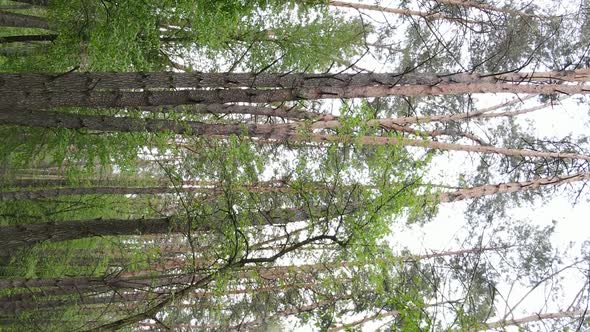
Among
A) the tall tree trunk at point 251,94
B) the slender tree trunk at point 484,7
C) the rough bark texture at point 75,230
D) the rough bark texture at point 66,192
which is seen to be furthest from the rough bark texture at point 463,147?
the rough bark texture at point 66,192

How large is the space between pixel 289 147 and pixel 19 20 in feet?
21.7

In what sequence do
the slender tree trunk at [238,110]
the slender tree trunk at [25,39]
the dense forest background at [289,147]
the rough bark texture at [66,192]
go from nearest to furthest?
the dense forest background at [289,147] < the slender tree trunk at [238,110] < the slender tree trunk at [25,39] < the rough bark texture at [66,192]

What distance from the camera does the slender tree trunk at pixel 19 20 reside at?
11523mm

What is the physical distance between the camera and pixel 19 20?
11.9 m

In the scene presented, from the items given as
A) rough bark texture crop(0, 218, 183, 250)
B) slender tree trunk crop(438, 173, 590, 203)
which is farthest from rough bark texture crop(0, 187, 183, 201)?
slender tree trunk crop(438, 173, 590, 203)

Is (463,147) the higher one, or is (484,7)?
(484,7)

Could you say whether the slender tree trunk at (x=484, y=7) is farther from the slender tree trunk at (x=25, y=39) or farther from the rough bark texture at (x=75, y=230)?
Answer: the slender tree trunk at (x=25, y=39)

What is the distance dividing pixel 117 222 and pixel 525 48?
25.7ft

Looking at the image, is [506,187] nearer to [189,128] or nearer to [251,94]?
[251,94]

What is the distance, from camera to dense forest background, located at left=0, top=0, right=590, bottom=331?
7.25 m

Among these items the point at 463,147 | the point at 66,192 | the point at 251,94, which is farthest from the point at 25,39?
the point at 463,147

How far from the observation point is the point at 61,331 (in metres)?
13.6

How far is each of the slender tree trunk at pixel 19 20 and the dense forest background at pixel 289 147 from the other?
5 cm

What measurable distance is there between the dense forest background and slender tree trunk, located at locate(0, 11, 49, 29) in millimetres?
46
